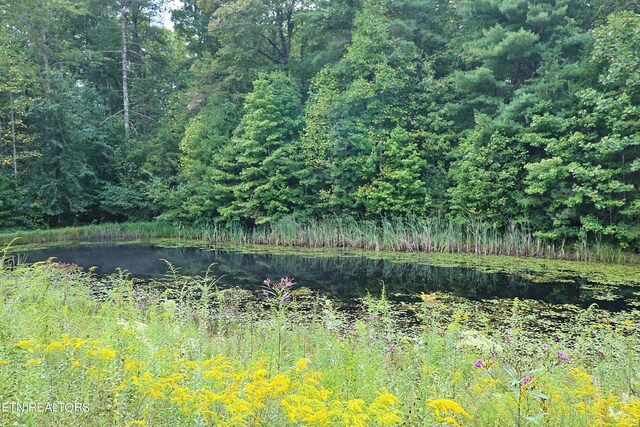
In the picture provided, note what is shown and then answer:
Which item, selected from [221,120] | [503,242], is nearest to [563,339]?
[503,242]

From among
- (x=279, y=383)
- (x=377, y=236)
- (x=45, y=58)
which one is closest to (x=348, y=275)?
(x=377, y=236)

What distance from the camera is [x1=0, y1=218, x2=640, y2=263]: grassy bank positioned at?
37.4 feet

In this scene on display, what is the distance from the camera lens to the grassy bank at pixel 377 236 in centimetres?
1141

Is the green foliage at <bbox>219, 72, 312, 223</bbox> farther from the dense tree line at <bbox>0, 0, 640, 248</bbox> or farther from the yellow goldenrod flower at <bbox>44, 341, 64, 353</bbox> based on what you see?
the yellow goldenrod flower at <bbox>44, 341, 64, 353</bbox>

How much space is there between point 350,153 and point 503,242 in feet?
21.5

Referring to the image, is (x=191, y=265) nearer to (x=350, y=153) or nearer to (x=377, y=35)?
(x=350, y=153)

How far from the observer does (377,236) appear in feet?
44.8

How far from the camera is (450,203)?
46.8 feet

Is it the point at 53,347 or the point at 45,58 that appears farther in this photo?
the point at 45,58

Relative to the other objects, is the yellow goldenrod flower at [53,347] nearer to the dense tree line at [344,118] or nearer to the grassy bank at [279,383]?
the grassy bank at [279,383]

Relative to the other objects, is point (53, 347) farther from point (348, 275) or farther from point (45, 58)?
point (45, 58)

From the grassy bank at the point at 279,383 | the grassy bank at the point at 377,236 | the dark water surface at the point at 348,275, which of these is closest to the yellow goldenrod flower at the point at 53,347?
the grassy bank at the point at 279,383

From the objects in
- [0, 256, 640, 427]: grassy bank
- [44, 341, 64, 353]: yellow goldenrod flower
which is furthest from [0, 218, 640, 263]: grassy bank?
[44, 341, 64, 353]: yellow goldenrod flower

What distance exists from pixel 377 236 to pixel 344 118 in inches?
204
